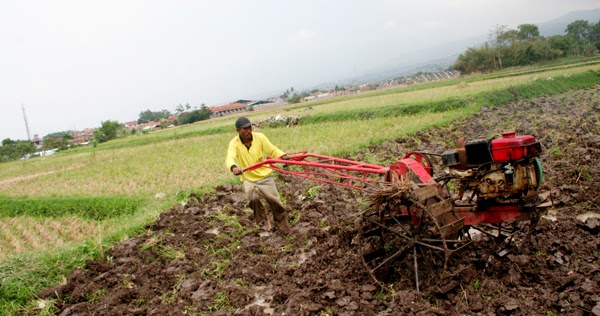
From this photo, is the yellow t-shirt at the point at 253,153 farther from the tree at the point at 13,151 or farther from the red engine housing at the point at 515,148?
the tree at the point at 13,151

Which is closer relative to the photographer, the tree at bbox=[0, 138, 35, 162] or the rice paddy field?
the rice paddy field

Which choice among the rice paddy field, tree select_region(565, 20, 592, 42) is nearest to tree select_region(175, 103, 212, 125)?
the rice paddy field

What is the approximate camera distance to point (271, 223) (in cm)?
597

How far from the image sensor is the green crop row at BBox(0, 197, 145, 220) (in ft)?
31.4

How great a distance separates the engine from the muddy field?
63 cm

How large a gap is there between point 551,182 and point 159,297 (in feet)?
18.0

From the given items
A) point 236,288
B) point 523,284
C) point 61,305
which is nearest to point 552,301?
point 523,284

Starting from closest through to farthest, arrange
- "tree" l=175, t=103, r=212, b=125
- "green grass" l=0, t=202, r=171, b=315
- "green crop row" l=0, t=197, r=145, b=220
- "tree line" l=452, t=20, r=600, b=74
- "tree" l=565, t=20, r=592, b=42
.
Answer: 1. "green grass" l=0, t=202, r=171, b=315
2. "green crop row" l=0, t=197, r=145, b=220
3. "tree line" l=452, t=20, r=600, b=74
4. "tree" l=175, t=103, r=212, b=125
5. "tree" l=565, t=20, r=592, b=42

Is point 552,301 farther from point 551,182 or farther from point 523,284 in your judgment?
point 551,182

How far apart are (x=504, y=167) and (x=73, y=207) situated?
33.4ft

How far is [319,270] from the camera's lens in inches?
173

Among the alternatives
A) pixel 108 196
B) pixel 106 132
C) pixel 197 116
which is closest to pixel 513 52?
pixel 197 116

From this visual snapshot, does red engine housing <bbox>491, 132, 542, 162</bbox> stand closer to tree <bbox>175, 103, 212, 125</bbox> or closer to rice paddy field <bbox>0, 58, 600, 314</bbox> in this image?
rice paddy field <bbox>0, 58, 600, 314</bbox>

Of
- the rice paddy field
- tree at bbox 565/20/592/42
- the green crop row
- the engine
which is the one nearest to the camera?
the engine
